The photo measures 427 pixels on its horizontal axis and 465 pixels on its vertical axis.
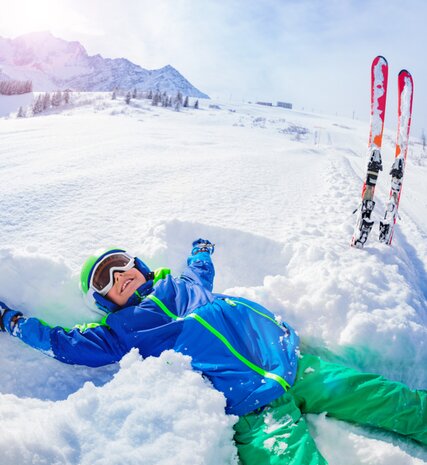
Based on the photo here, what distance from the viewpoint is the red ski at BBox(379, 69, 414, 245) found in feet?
14.3

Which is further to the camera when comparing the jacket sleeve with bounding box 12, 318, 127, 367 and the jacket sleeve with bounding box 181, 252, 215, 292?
the jacket sleeve with bounding box 181, 252, 215, 292

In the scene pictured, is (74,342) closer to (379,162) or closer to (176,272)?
(176,272)

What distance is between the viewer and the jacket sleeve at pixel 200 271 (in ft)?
8.80

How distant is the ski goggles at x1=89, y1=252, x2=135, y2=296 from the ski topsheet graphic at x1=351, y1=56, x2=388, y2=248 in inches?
108

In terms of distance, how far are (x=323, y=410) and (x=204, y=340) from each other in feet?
2.66

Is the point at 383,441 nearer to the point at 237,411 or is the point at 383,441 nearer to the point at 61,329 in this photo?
the point at 237,411

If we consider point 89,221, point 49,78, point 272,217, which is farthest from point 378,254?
point 49,78

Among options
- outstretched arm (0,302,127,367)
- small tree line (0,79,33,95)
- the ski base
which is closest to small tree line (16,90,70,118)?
small tree line (0,79,33,95)

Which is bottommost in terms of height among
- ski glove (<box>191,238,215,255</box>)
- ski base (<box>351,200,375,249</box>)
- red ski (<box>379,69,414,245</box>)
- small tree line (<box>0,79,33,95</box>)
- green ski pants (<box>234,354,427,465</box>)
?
green ski pants (<box>234,354,427,465</box>)

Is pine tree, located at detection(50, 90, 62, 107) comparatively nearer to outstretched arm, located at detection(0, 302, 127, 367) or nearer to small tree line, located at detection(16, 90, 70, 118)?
small tree line, located at detection(16, 90, 70, 118)

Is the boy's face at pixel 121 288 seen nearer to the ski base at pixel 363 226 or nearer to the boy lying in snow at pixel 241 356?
the boy lying in snow at pixel 241 356

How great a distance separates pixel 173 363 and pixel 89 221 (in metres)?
2.19

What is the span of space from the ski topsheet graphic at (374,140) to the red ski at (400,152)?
35 centimetres

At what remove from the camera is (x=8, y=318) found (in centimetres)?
219
